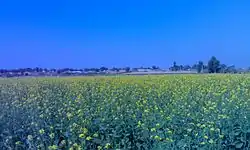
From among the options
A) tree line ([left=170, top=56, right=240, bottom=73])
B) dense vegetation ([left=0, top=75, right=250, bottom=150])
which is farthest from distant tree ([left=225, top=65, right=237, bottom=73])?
dense vegetation ([left=0, top=75, right=250, bottom=150])

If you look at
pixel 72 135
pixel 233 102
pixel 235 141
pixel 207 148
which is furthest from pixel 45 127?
pixel 233 102

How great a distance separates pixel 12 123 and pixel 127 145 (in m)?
2.39

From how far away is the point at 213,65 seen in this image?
35.3m

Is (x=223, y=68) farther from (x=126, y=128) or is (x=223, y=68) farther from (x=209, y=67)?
(x=126, y=128)

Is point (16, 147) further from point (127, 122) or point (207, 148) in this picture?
point (207, 148)

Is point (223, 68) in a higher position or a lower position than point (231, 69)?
higher

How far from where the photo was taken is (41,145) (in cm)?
440

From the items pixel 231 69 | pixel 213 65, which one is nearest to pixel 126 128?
pixel 231 69

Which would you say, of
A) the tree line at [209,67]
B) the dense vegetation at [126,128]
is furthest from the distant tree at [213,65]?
the dense vegetation at [126,128]

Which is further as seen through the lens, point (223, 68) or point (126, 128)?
point (223, 68)

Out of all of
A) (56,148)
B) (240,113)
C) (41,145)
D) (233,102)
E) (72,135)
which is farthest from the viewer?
(233,102)

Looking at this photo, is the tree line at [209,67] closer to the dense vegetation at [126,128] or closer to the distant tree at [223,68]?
the distant tree at [223,68]

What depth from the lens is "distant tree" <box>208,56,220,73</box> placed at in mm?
34406

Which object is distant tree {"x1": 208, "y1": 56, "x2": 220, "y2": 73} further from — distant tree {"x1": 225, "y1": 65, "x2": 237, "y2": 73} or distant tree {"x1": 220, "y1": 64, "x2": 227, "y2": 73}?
distant tree {"x1": 225, "y1": 65, "x2": 237, "y2": 73}
